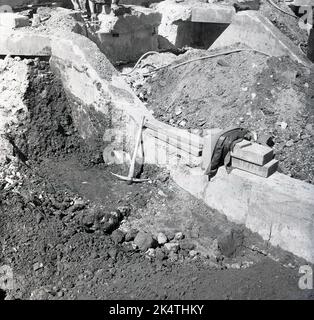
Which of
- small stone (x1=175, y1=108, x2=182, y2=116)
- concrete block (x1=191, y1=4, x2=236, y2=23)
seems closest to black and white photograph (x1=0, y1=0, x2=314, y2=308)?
small stone (x1=175, y1=108, x2=182, y2=116)

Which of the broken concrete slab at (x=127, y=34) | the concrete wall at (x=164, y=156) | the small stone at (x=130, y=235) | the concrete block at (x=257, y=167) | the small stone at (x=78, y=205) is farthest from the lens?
the broken concrete slab at (x=127, y=34)

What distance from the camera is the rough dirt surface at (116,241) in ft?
14.8

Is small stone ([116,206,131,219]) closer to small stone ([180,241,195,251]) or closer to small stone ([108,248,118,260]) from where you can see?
small stone ([108,248,118,260])

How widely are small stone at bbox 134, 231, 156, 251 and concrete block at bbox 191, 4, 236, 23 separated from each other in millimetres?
7714

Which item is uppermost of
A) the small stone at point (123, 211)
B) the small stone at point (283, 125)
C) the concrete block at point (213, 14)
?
the concrete block at point (213, 14)

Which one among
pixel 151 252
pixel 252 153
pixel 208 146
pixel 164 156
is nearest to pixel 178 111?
pixel 164 156

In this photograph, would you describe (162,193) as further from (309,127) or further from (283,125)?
(309,127)

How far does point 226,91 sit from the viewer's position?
8.42 meters

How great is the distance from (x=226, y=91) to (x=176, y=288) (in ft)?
16.5

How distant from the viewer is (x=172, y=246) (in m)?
5.23

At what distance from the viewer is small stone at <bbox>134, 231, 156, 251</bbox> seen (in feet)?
16.8

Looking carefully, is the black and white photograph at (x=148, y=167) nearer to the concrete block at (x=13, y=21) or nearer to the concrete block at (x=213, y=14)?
the concrete block at (x=13, y=21)

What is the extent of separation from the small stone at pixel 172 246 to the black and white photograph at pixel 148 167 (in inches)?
2.0

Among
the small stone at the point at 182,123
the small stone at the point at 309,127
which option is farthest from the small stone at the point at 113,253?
the small stone at the point at 309,127
